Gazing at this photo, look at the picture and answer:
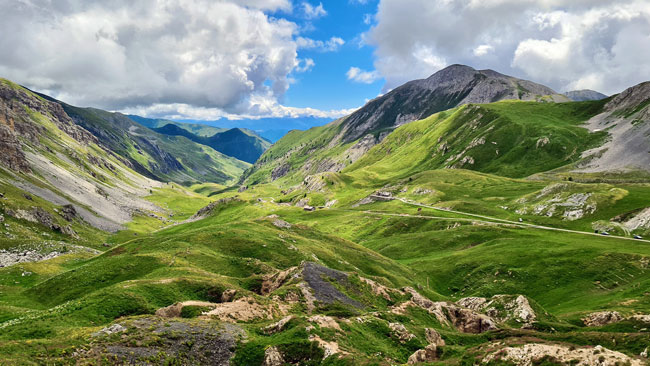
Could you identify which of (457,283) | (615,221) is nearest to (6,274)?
(457,283)

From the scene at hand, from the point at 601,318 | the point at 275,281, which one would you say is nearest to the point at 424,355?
the point at 275,281

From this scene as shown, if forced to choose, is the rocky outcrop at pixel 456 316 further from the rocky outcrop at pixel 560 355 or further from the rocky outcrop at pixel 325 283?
the rocky outcrop at pixel 560 355

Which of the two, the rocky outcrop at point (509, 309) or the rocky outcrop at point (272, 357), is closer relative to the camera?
the rocky outcrop at point (272, 357)

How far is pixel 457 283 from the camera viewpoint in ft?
288

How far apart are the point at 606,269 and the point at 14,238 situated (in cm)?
19356

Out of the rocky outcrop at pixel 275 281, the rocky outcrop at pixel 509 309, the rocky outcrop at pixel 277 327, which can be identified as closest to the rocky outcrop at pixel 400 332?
the rocky outcrop at pixel 277 327

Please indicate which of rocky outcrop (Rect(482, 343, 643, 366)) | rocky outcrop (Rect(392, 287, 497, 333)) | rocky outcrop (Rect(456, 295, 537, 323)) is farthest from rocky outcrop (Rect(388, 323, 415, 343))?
rocky outcrop (Rect(456, 295, 537, 323))

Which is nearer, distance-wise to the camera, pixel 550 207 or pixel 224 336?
pixel 224 336

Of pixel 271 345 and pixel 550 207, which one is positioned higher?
pixel 550 207

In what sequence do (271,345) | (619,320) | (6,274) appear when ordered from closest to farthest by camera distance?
1. (271,345)
2. (619,320)
3. (6,274)

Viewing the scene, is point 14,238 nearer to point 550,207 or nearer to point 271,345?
point 271,345

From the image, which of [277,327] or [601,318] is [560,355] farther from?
[601,318]

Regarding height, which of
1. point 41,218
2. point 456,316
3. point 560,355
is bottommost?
point 41,218

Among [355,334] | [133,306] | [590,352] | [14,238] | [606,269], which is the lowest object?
[14,238]
